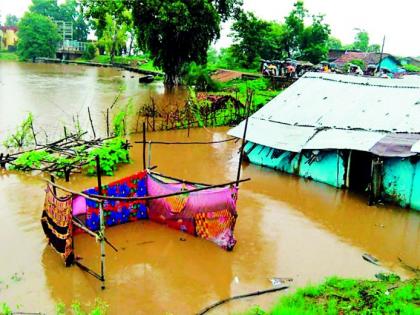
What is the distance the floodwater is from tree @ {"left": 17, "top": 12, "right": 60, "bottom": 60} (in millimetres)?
54901

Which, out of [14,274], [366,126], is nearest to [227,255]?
[14,274]

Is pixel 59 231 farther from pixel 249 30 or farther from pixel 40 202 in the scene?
pixel 249 30

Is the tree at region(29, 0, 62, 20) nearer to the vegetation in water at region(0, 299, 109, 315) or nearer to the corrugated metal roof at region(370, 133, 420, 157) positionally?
the corrugated metal roof at region(370, 133, 420, 157)

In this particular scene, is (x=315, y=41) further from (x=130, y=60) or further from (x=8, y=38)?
(x=8, y=38)

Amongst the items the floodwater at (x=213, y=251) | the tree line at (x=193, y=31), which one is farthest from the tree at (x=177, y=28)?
the floodwater at (x=213, y=251)

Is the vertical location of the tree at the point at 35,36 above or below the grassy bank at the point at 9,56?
above

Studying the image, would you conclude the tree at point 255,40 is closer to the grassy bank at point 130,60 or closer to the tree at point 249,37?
the tree at point 249,37

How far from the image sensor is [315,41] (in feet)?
123

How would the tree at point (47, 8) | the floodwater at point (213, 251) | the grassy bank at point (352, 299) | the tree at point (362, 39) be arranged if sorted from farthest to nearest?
the tree at point (47, 8) → the tree at point (362, 39) → the floodwater at point (213, 251) → the grassy bank at point (352, 299)

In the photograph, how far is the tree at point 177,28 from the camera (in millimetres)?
25250

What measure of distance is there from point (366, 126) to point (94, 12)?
20.3 meters

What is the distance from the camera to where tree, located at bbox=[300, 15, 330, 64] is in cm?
3656

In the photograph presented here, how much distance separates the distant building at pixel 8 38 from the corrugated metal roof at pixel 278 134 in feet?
230

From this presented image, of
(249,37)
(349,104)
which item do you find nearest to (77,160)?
(349,104)
